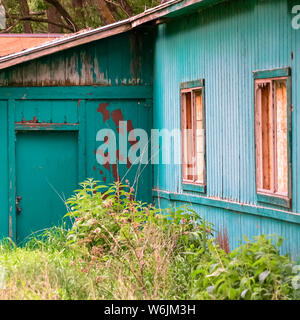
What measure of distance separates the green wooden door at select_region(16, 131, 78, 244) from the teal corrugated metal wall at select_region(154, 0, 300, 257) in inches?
75.7

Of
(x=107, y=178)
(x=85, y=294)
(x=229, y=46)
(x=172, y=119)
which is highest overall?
(x=229, y=46)

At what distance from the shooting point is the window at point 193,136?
1127 centimetres

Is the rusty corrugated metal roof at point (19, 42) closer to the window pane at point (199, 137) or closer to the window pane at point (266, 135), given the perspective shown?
the window pane at point (199, 137)

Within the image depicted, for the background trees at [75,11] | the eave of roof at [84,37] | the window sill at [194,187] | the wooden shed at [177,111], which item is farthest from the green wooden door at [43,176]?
the background trees at [75,11]

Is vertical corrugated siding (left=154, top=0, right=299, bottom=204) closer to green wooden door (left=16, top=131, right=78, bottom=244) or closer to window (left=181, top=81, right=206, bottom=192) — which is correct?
window (left=181, top=81, right=206, bottom=192)

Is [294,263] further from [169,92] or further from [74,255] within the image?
[169,92]

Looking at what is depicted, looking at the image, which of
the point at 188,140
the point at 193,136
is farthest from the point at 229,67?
the point at 188,140

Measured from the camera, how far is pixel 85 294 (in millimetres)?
8305

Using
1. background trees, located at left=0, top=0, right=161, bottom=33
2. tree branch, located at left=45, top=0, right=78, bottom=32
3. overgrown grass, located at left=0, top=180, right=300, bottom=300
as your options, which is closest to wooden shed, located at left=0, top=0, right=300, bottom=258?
overgrown grass, located at left=0, top=180, right=300, bottom=300

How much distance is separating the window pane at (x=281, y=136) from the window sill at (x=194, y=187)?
222cm

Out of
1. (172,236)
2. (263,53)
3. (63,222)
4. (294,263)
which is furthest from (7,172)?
(294,263)

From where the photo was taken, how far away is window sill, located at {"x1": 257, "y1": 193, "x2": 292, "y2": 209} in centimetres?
856

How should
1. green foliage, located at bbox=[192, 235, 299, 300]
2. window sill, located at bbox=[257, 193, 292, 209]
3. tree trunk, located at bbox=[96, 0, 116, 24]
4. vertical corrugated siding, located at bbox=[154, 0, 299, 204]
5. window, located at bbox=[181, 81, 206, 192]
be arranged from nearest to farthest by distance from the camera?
green foliage, located at bbox=[192, 235, 299, 300] < window sill, located at bbox=[257, 193, 292, 209] < vertical corrugated siding, located at bbox=[154, 0, 299, 204] < window, located at bbox=[181, 81, 206, 192] < tree trunk, located at bbox=[96, 0, 116, 24]

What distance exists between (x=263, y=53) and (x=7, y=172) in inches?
212
